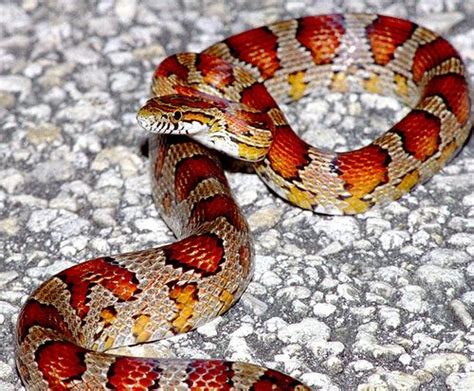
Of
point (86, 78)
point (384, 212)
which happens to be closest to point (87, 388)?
point (384, 212)

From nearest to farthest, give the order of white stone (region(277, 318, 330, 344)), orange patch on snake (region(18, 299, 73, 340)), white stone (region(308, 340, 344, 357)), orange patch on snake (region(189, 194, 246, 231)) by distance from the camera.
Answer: orange patch on snake (region(18, 299, 73, 340))
white stone (region(308, 340, 344, 357))
white stone (region(277, 318, 330, 344))
orange patch on snake (region(189, 194, 246, 231))

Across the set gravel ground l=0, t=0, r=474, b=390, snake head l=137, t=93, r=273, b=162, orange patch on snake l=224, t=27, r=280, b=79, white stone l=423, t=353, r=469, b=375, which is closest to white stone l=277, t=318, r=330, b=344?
gravel ground l=0, t=0, r=474, b=390

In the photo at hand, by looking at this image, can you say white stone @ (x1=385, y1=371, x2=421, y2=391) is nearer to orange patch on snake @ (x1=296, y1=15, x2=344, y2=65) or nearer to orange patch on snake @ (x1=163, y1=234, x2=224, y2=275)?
orange patch on snake @ (x1=163, y1=234, x2=224, y2=275)

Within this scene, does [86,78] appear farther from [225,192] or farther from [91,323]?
[91,323]

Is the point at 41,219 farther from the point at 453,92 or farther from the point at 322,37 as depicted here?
the point at 453,92

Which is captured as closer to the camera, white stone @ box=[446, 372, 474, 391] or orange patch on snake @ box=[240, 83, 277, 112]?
white stone @ box=[446, 372, 474, 391]

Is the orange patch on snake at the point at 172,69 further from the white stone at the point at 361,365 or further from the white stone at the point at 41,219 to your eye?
the white stone at the point at 361,365
